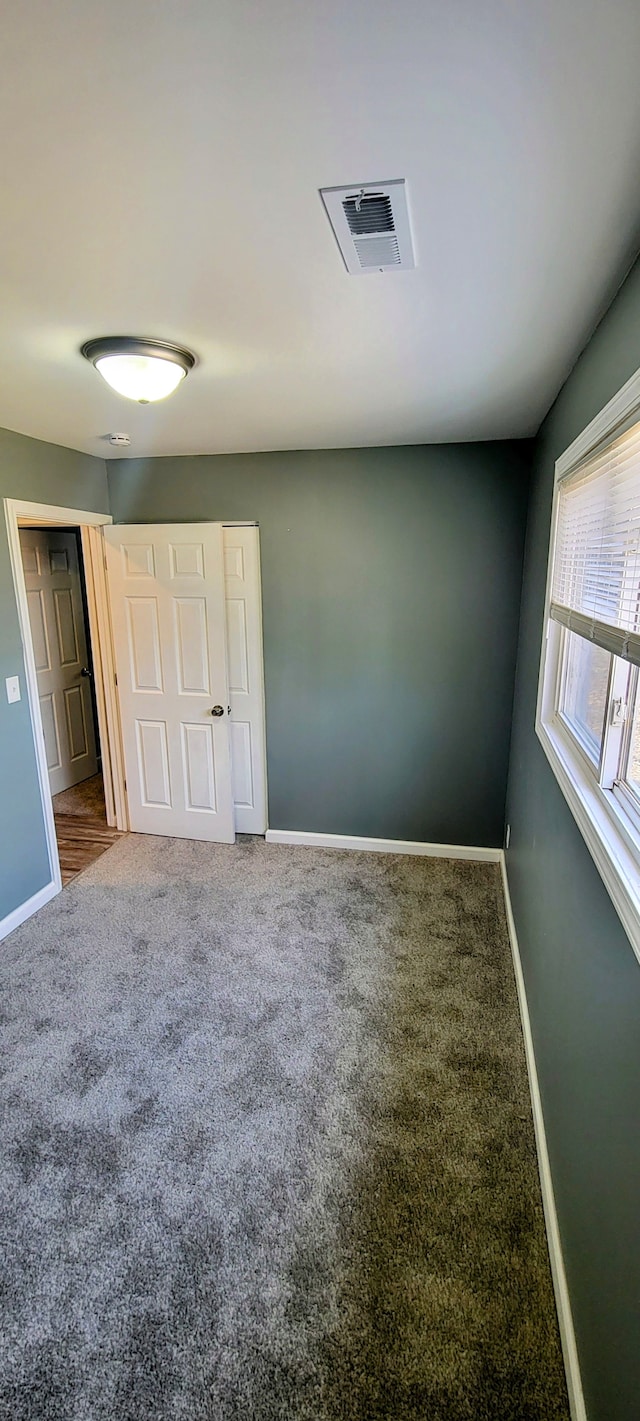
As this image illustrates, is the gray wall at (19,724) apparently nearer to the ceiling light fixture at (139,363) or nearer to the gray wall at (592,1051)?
the ceiling light fixture at (139,363)

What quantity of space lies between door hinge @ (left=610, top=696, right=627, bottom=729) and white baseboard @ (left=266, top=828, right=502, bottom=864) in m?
2.22

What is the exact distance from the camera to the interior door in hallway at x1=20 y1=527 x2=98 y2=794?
438cm

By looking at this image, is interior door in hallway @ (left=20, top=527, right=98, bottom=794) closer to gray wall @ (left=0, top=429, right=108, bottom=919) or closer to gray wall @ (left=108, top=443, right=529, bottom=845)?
gray wall @ (left=108, top=443, right=529, bottom=845)

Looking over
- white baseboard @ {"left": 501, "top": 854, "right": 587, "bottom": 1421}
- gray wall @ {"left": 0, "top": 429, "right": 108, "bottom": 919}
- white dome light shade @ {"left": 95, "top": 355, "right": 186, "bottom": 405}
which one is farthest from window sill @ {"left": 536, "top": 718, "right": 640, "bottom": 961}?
gray wall @ {"left": 0, "top": 429, "right": 108, "bottom": 919}

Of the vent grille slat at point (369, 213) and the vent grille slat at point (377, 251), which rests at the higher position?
the vent grille slat at point (369, 213)

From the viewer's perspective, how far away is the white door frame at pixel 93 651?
2902 mm

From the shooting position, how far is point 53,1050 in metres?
2.18

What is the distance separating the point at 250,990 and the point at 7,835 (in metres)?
1.41

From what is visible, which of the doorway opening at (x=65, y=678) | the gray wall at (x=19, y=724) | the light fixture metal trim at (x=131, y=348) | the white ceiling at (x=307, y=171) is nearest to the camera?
the white ceiling at (x=307, y=171)

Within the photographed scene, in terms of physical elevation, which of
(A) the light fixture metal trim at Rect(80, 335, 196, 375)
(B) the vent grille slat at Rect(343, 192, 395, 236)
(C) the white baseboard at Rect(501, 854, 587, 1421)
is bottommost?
(C) the white baseboard at Rect(501, 854, 587, 1421)

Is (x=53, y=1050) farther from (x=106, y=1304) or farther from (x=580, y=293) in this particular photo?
(x=580, y=293)

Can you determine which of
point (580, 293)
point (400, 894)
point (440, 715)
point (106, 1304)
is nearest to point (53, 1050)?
point (106, 1304)

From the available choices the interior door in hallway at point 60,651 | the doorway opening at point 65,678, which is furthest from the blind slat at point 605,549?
the interior door in hallway at point 60,651

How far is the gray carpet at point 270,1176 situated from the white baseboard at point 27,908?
102mm
